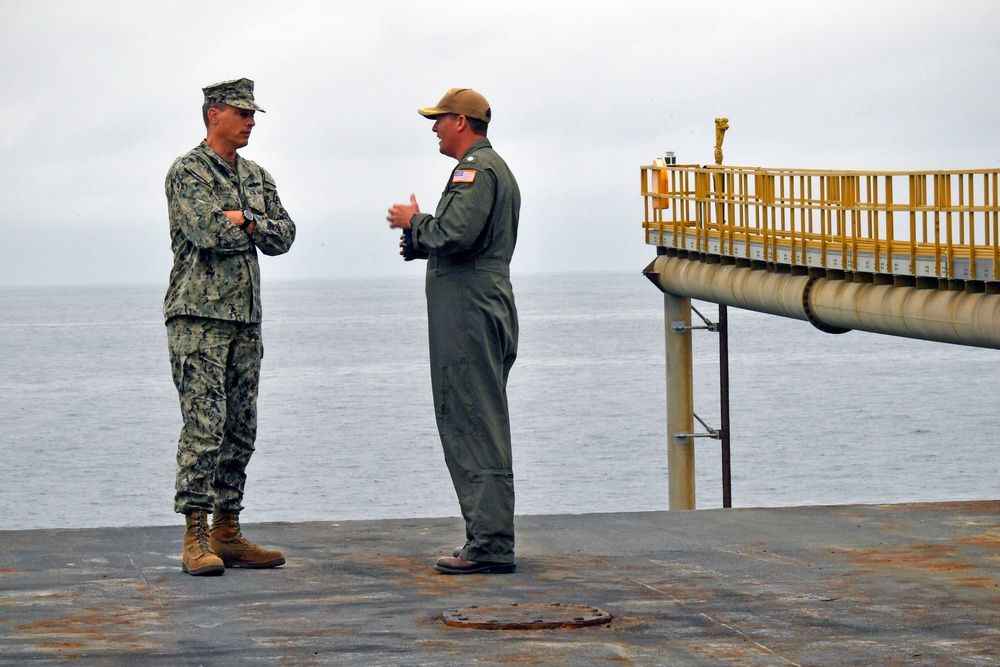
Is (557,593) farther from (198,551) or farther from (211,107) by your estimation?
(211,107)

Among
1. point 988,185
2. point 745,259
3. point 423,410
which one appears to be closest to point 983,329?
point 988,185

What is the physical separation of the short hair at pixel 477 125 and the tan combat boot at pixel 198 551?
77.9 inches

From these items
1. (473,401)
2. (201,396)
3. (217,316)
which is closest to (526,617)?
(473,401)

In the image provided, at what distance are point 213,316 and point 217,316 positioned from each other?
2 centimetres

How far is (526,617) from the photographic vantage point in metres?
5.71

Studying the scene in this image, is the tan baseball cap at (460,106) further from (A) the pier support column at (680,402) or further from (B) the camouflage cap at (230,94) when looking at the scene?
(A) the pier support column at (680,402)

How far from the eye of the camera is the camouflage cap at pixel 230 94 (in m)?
6.98

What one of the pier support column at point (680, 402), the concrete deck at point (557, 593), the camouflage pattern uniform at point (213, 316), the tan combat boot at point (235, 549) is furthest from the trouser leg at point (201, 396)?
the pier support column at point (680, 402)

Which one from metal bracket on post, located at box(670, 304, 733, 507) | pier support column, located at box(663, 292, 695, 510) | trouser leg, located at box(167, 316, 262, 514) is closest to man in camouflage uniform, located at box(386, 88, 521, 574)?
trouser leg, located at box(167, 316, 262, 514)

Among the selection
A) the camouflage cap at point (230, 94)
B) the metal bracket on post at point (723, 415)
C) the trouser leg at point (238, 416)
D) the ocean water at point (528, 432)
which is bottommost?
the ocean water at point (528, 432)

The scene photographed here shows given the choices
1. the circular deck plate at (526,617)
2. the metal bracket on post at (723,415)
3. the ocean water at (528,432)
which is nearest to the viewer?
the circular deck plate at (526,617)

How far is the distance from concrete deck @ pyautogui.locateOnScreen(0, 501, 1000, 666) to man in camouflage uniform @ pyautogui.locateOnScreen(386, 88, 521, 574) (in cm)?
27

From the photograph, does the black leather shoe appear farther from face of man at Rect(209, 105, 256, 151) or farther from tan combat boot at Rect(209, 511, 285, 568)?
face of man at Rect(209, 105, 256, 151)

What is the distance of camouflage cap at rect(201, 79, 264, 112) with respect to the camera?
698 centimetres
